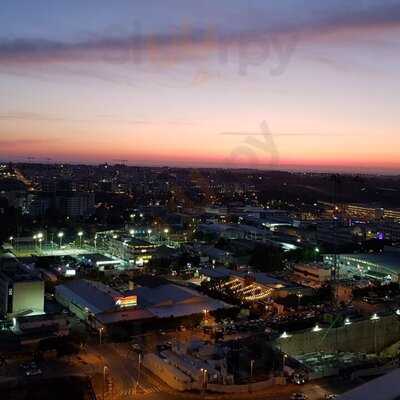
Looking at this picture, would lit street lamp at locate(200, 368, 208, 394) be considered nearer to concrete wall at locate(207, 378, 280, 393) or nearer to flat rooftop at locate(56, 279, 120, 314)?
concrete wall at locate(207, 378, 280, 393)

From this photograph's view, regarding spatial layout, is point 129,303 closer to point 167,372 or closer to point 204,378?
point 167,372

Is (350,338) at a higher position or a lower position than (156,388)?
lower

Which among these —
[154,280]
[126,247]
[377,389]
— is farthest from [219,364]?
[126,247]

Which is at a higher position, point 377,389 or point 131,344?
point 377,389

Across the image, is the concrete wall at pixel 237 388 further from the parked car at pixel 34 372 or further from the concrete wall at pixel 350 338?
the parked car at pixel 34 372

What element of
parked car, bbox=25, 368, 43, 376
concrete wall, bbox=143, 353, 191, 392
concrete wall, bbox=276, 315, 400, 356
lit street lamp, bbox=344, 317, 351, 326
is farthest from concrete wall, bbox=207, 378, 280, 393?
lit street lamp, bbox=344, 317, 351, 326

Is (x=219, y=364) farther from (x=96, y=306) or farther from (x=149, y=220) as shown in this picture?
(x=149, y=220)

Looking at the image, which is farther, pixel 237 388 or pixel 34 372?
pixel 34 372

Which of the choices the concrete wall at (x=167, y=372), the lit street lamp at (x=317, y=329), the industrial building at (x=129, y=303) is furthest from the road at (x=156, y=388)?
the lit street lamp at (x=317, y=329)

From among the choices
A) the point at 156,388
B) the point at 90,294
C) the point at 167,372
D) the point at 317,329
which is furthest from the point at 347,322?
the point at 90,294
